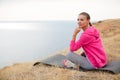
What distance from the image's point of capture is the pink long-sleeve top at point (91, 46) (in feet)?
27.7

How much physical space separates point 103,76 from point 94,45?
0.98 m

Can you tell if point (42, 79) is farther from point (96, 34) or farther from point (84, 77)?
point (96, 34)

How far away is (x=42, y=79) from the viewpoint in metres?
7.99

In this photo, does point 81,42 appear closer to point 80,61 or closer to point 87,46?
point 87,46

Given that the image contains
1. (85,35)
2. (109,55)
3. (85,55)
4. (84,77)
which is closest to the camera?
(84,77)

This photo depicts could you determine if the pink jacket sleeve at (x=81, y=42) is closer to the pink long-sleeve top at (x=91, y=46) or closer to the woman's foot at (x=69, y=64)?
the pink long-sleeve top at (x=91, y=46)

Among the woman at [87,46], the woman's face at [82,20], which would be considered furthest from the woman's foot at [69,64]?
the woman's face at [82,20]

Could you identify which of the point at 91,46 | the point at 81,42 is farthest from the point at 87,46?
the point at 81,42

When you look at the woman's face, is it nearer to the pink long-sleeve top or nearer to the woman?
the woman

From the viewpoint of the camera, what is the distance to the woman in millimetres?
8453

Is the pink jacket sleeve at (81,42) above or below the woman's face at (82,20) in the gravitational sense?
below

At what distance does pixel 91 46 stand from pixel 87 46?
0.33 ft

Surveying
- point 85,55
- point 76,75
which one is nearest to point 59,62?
point 85,55

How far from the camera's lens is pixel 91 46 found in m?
8.59
